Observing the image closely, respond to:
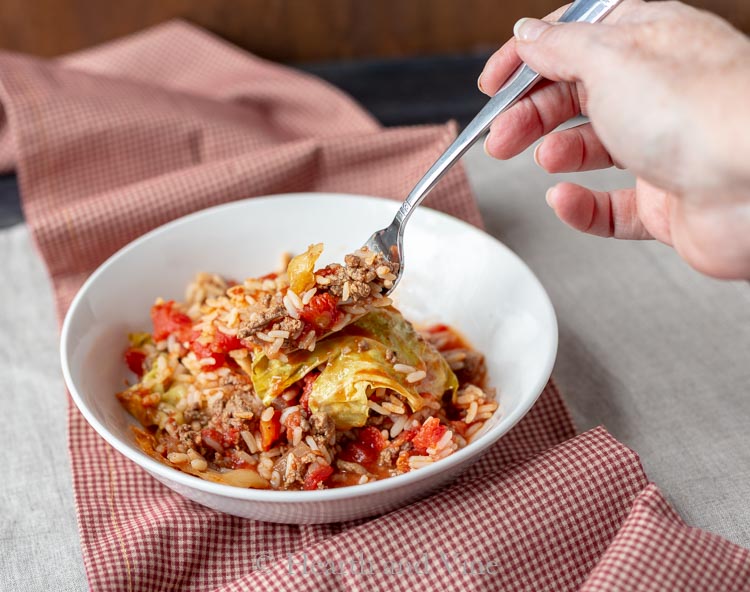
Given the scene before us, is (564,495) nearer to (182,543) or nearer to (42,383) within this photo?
(182,543)

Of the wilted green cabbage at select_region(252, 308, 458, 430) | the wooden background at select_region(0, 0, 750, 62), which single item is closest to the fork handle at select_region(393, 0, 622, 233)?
the wilted green cabbage at select_region(252, 308, 458, 430)

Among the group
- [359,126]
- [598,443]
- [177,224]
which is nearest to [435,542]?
[598,443]

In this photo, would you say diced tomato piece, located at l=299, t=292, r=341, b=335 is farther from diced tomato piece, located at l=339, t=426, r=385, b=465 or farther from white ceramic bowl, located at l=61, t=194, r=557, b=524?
white ceramic bowl, located at l=61, t=194, r=557, b=524

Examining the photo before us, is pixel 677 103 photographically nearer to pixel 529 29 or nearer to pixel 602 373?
pixel 529 29

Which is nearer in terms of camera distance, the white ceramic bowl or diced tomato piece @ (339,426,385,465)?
the white ceramic bowl

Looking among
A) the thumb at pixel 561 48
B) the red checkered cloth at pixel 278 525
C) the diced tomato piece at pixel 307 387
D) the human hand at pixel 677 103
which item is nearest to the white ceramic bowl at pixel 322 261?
the red checkered cloth at pixel 278 525

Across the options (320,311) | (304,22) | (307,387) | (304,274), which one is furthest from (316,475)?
(304,22)
